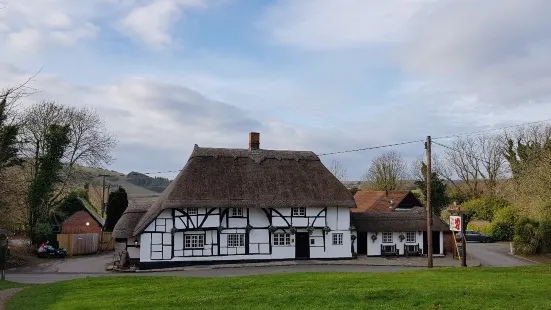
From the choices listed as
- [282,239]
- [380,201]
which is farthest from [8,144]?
[380,201]

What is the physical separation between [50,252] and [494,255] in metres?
32.3

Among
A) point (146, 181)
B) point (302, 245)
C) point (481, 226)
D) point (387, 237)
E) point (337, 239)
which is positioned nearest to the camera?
point (302, 245)

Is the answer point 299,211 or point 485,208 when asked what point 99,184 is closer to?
point 299,211

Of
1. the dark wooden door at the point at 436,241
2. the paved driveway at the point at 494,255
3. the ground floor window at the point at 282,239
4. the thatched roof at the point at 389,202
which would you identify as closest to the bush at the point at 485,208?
the paved driveway at the point at 494,255

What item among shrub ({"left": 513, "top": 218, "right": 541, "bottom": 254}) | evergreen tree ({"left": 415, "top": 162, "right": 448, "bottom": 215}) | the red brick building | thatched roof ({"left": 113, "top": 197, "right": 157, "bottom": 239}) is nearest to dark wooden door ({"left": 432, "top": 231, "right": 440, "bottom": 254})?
shrub ({"left": 513, "top": 218, "right": 541, "bottom": 254})

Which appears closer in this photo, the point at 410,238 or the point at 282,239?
the point at 282,239

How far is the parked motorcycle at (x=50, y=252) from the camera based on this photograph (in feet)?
118

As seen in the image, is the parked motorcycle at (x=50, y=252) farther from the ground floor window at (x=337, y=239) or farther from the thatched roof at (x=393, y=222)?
the thatched roof at (x=393, y=222)

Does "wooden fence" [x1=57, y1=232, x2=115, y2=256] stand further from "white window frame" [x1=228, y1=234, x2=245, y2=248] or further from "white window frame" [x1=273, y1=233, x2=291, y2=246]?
"white window frame" [x1=273, y1=233, x2=291, y2=246]

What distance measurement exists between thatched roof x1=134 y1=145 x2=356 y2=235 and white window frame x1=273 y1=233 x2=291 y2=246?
7.08 feet

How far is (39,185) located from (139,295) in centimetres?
2694

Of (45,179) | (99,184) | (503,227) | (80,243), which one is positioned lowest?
(80,243)

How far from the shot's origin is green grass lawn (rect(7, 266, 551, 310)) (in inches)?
504

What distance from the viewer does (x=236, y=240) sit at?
107 feet
